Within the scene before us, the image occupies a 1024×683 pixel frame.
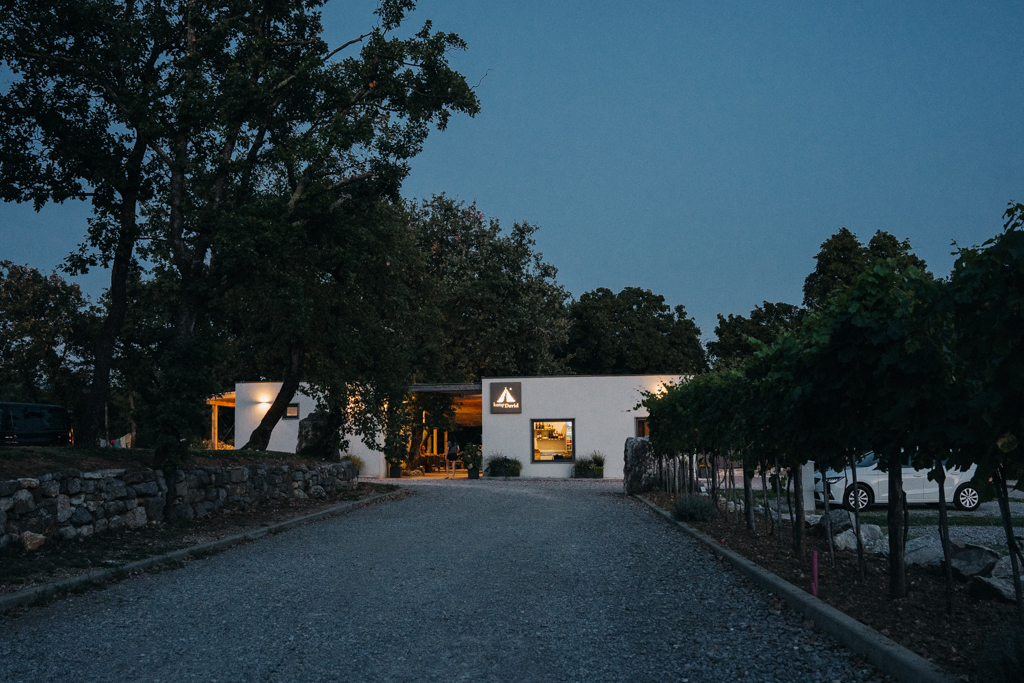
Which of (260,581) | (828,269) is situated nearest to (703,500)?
(260,581)

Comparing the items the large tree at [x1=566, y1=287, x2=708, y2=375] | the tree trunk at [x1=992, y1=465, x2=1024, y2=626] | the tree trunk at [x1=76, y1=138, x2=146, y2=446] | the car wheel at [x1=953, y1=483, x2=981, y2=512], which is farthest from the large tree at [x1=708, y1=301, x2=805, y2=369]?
the tree trunk at [x1=992, y1=465, x2=1024, y2=626]

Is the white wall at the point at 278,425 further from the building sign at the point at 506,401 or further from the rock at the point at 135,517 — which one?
the rock at the point at 135,517

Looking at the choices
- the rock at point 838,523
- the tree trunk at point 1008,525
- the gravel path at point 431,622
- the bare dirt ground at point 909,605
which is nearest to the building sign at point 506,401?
the gravel path at point 431,622

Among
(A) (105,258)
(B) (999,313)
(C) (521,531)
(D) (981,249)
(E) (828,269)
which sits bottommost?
(C) (521,531)

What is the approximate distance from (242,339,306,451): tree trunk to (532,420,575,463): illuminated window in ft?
41.2

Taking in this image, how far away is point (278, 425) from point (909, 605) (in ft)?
98.6

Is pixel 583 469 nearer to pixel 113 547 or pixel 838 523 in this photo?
pixel 838 523

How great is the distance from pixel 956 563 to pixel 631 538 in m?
5.22

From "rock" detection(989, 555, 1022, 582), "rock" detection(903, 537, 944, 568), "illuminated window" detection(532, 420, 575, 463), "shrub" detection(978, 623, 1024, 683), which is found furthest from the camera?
"illuminated window" detection(532, 420, 575, 463)

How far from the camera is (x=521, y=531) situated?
12766 mm

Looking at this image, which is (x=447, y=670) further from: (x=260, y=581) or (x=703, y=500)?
(x=703, y=500)

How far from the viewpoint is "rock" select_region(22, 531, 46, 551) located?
30.1 ft

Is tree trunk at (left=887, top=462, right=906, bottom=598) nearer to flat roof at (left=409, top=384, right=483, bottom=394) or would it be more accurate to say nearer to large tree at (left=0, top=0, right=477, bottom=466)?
large tree at (left=0, top=0, right=477, bottom=466)

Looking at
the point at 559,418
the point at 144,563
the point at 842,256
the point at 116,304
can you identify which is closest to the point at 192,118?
the point at 116,304
